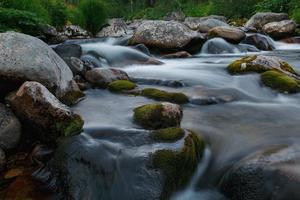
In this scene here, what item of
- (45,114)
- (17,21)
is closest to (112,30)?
(17,21)

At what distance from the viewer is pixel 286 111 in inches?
236

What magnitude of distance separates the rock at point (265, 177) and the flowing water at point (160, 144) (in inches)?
8.5

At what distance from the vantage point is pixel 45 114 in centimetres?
469

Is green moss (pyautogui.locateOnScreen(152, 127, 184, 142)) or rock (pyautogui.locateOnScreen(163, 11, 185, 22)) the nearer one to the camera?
green moss (pyautogui.locateOnScreen(152, 127, 184, 142))

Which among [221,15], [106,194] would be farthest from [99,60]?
[221,15]

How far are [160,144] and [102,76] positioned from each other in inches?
126

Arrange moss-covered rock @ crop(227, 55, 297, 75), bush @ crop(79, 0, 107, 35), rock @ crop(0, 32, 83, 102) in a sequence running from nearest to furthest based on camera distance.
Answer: rock @ crop(0, 32, 83, 102), moss-covered rock @ crop(227, 55, 297, 75), bush @ crop(79, 0, 107, 35)

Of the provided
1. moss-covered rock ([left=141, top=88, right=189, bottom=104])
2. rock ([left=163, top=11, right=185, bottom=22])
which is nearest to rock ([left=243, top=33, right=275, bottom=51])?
moss-covered rock ([left=141, top=88, right=189, bottom=104])

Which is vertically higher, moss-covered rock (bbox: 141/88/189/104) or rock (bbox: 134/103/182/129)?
rock (bbox: 134/103/182/129)

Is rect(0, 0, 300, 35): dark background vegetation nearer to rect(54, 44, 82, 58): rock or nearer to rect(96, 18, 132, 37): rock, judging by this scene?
rect(96, 18, 132, 37): rock

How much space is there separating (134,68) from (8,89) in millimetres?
3988

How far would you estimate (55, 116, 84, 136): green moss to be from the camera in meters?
4.61

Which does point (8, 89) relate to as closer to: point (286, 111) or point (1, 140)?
point (1, 140)

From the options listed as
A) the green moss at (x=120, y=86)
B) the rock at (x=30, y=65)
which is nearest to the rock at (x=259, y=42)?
the green moss at (x=120, y=86)
